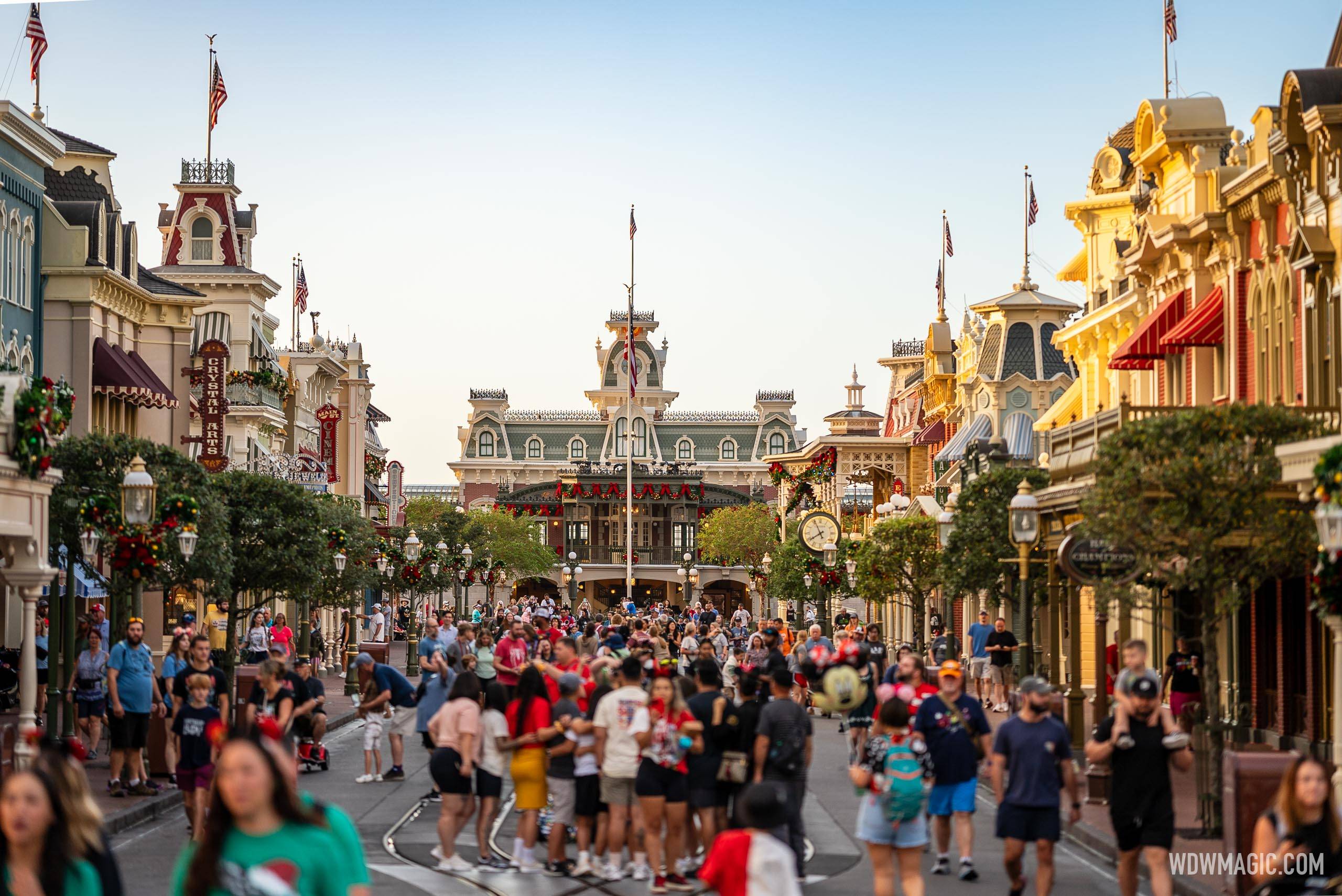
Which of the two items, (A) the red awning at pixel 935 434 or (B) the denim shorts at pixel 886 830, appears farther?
(A) the red awning at pixel 935 434

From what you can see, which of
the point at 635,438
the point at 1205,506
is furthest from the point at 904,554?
the point at 635,438

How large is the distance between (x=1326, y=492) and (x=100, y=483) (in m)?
18.8

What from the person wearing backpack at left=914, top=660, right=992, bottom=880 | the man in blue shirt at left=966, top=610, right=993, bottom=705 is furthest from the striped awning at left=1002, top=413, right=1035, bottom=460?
the person wearing backpack at left=914, top=660, right=992, bottom=880

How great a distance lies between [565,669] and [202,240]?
130 feet

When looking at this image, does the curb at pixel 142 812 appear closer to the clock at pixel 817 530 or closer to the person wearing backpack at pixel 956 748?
the person wearing backpack at pixel 956 748

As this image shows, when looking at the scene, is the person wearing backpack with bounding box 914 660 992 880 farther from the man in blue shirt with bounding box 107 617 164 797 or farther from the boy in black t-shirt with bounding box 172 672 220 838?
the man in blue shirt with bounding box 107 617 164 797

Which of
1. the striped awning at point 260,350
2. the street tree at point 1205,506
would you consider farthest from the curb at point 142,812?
the striped awning at point 260,350

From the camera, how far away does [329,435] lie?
68562mm

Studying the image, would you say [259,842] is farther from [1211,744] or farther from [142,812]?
[142,812]

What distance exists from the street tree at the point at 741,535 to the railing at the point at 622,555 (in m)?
13.2

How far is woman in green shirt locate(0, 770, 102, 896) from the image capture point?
22.0 ft

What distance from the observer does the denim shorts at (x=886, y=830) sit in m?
12.3

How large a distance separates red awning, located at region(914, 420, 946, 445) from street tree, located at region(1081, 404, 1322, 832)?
43.7 meters

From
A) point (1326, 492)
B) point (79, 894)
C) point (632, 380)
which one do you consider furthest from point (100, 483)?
point (632, 380)
